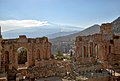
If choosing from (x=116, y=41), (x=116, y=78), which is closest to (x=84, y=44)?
(x=116, y=41)

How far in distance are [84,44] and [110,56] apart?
4.32 metres

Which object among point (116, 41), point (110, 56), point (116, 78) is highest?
point (116, 41)

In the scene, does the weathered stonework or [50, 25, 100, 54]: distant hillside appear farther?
[50, 25, 100, 54]: distant hillside

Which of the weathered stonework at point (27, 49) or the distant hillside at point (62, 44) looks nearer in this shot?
the weathered stonework at point (27, 49)

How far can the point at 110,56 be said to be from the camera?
29.7 metres

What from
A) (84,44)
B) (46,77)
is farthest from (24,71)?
(84,44)

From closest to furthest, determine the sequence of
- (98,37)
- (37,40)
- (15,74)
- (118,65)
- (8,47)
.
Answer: (15,74)
(8,47)
(37,40)
(118,65)
(98,37)

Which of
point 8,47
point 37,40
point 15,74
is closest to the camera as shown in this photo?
point 15,74

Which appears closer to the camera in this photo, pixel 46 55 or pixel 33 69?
pixel 33 69

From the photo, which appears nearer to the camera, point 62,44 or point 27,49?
point 27,49

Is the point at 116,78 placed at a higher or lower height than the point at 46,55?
lower

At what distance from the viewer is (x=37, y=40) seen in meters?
25.6

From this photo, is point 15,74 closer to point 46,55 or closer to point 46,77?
point 46,77

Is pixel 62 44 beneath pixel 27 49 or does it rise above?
above
